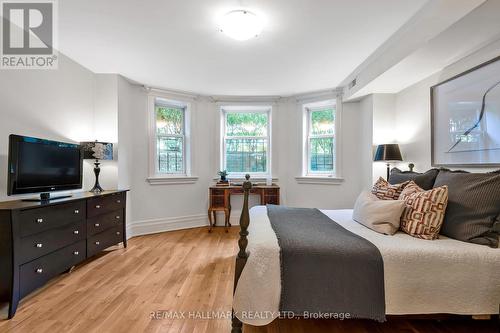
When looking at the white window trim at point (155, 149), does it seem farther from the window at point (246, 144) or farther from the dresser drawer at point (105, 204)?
the dresser drawer at point (105, 204)

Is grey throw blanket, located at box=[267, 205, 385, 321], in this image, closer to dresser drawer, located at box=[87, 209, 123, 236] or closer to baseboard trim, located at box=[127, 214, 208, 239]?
dresser drawer, located at box=[87, 209, 123, 236]

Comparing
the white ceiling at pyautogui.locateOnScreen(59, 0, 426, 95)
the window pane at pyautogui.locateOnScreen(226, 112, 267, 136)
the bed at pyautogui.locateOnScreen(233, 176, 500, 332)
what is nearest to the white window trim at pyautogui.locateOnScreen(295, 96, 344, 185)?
the white ceiling at pyautogui.locateOnScreen(59, 0, 426, 95)

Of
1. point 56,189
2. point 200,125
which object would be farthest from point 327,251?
point 200,125

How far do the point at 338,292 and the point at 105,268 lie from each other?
242 cm

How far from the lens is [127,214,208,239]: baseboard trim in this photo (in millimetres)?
3951

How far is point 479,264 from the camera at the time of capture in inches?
58.7

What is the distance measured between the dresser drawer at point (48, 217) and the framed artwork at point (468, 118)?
3799 millimetres

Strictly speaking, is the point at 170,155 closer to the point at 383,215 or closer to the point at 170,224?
the point at 170,224

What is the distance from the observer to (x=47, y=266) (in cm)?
218

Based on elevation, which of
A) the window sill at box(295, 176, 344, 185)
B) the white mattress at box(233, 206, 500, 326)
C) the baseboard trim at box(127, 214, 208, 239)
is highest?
the window sill at box(295, 176, 344, 185)

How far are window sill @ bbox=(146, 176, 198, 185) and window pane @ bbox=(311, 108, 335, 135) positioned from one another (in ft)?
7.77

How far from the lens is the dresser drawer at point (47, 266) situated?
197 cm

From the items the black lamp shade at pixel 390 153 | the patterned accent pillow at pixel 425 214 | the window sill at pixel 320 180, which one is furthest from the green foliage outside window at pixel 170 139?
the patterned accent pillow at pixel 425 214

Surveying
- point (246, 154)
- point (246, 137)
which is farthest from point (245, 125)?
point (246, 154)
